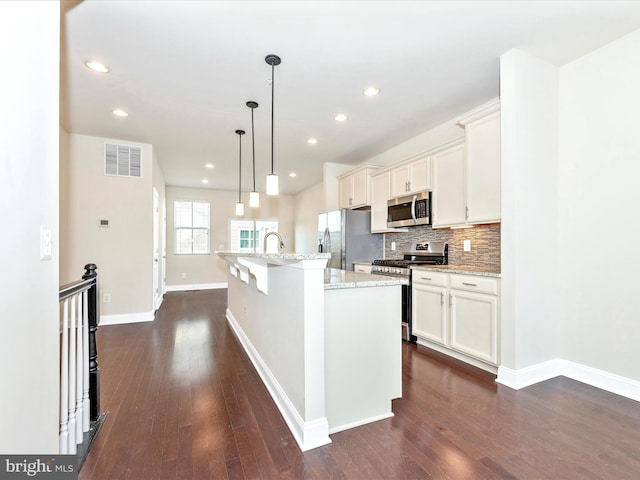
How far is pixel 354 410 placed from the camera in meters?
1.96

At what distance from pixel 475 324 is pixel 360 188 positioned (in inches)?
108

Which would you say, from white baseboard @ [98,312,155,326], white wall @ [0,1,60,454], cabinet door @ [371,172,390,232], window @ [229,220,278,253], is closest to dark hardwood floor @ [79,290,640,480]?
A: white wall @ [0,1,60,454]

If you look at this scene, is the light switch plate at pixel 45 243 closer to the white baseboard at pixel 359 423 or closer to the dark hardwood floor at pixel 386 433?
the dark hardwood floor at pixel 386 433

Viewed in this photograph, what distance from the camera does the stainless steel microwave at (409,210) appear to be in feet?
12.1

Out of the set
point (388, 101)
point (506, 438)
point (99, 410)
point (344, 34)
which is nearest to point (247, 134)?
point (388, 101)

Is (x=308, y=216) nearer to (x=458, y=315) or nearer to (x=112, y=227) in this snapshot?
(x=112, y=227)

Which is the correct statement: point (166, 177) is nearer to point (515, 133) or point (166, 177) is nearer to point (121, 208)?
point (121, 208)

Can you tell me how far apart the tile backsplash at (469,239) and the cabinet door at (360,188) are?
83cm

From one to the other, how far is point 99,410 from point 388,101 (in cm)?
367

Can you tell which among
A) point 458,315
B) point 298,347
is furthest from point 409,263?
point 298,347

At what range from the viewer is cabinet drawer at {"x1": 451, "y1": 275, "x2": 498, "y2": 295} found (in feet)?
8.66

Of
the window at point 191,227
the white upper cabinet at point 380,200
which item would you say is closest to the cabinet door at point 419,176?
the white upper cabinet at point 380,200

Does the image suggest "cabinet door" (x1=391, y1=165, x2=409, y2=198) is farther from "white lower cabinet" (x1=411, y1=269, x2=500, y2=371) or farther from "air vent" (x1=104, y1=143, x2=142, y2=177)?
"air vent" (x1=104, y1=143, x2=142, y2=177)

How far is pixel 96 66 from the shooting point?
2.62m
